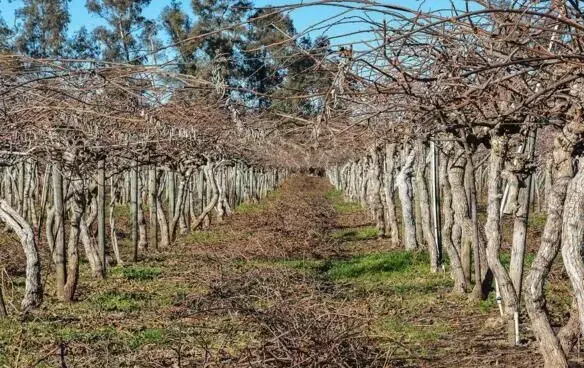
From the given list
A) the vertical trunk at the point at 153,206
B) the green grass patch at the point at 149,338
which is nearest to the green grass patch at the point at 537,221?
the vertical trunk at the point at 153,206

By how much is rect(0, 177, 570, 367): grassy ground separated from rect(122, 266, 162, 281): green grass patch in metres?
0.03

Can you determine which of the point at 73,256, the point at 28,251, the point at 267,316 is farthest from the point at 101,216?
the point at 267,316

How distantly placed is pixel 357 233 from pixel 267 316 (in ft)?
53.4

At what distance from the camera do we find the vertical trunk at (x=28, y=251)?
9961 mm

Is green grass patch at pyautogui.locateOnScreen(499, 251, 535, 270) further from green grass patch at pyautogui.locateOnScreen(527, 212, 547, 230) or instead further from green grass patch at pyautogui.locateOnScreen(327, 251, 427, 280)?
green grass patch at pyautogui.locateOnScreen(527, 212, 547, 230)

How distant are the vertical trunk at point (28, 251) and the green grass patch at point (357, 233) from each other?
11.8 m

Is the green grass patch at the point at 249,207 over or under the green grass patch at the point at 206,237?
over

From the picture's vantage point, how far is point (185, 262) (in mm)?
16234

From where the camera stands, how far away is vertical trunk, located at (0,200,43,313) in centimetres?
996

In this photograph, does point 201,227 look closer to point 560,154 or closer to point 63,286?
point 63,286

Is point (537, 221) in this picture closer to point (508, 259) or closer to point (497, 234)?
point (508, 259)

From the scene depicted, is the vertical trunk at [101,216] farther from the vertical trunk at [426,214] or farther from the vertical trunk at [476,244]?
the vertical trunk at [476,244]

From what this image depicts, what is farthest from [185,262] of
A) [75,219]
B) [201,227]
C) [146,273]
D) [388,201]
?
[201,227]

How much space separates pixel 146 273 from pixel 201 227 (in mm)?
11255
